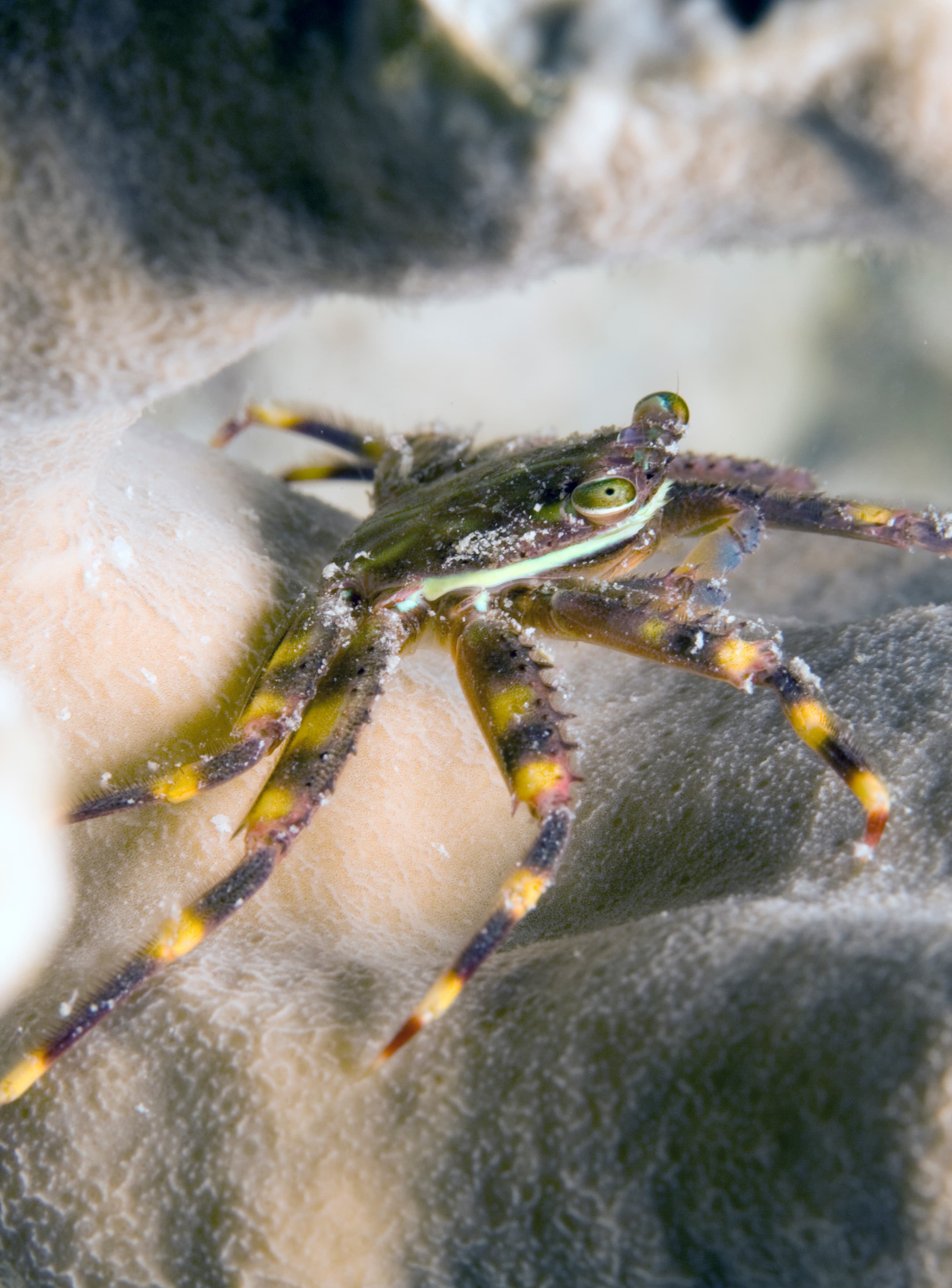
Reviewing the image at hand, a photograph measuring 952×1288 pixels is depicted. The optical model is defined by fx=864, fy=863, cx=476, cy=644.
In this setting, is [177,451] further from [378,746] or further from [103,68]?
[103,68]

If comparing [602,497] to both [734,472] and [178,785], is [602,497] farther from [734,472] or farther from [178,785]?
[178,785]

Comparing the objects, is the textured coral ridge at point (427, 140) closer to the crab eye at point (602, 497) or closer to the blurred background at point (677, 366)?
the crab eye at point (602, 497)

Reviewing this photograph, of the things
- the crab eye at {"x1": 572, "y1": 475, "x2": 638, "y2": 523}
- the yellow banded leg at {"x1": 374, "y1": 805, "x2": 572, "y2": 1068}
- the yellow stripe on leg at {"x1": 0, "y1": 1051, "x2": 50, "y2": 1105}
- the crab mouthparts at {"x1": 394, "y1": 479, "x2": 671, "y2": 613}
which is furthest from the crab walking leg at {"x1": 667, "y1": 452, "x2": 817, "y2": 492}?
the yellow stripe on leg at {"x1": 0, "y1": 1051, "x2": 50, "y2": 1105}

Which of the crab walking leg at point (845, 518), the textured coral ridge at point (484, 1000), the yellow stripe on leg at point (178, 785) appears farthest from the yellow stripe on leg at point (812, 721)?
the yellow stripe on leg at point (178, 785)

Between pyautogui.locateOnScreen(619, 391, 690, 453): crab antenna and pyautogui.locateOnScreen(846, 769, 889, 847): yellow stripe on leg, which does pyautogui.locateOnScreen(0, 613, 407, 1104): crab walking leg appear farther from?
pyautogui.locateOnScreen(846, 769, 889, 847): yellow stripe on leg

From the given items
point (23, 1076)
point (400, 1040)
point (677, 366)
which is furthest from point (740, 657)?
point (677, 366)

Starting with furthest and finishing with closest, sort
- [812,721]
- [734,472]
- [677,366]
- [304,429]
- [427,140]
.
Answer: [677,366], [304,429], [734,472], [812,721], [427,140]
